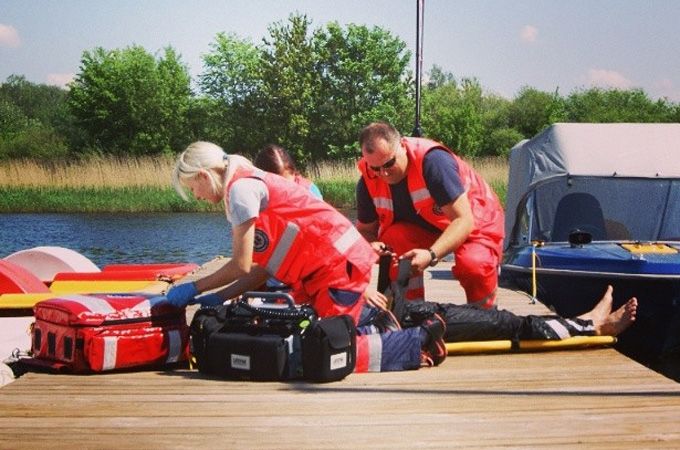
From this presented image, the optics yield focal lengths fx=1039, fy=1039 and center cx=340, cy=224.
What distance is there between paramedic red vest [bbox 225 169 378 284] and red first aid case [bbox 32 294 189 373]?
57cm

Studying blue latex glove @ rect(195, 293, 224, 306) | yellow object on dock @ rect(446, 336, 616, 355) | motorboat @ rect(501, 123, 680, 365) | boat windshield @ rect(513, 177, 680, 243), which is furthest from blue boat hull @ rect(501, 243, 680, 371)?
blue latex glove @ rect(195, 293, 224, 306)

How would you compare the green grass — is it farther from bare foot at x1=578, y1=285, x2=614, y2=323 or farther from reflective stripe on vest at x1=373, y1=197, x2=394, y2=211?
bare foot at x1=578, y1=285, x2=614, y2=323

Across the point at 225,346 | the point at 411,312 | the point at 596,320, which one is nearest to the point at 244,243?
the point at 225,346

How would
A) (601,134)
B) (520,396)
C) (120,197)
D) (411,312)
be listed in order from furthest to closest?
(120,197), (601,134), (411,312), (520,396)

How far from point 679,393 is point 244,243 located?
1.96 metres

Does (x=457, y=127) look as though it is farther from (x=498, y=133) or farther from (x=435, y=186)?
(x=435, y=186)

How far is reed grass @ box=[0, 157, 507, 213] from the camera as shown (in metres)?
29.1

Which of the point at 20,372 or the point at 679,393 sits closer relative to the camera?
the point at 679,393

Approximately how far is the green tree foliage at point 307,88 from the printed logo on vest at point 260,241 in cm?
4564

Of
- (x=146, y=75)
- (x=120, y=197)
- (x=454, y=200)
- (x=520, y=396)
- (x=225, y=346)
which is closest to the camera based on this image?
(x=520, y=396)

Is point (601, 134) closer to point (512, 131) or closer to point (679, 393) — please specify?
point (679, 393)

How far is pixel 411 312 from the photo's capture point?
5.21 metres

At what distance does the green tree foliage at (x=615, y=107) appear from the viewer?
189 ft

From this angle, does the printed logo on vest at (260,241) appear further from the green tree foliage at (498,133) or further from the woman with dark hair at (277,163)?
the green tree foliage at (498,133)
